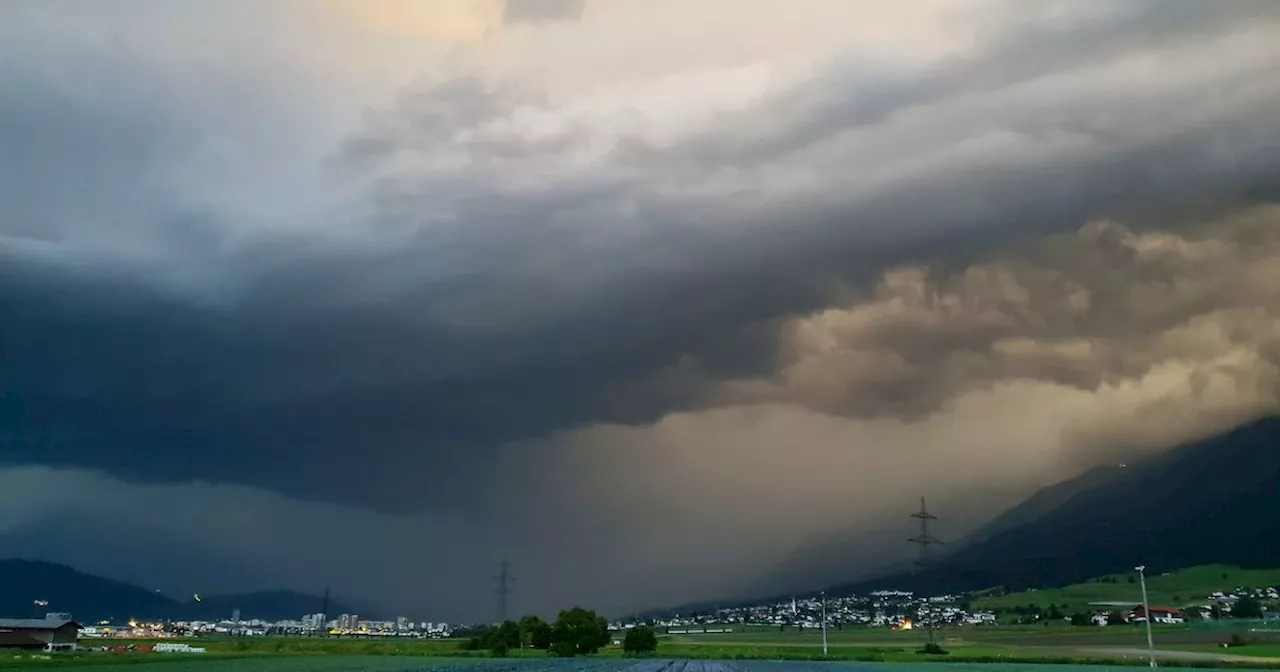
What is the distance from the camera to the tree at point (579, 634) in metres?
190

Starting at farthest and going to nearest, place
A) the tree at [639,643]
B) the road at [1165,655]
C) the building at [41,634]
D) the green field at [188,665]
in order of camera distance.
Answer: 1. the tree at [639,643]
2. the building at [41,634]
3. the road at [1165,655]
4. the green field at [188,665]

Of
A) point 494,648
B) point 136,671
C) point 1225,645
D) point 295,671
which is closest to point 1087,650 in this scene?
point 1225,645

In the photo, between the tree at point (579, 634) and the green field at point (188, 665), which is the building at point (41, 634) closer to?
the green field at point (188, 665)

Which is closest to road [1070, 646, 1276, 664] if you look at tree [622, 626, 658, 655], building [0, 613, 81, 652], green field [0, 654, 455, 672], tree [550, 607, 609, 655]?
tree [622, 626, 658, 655]

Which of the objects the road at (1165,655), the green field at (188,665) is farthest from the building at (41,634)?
the road at (1165,655)

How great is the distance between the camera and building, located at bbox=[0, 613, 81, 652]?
17125 centimetres

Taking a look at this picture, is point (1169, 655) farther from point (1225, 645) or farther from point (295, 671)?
point (295, 671)

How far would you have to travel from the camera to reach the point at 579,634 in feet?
625

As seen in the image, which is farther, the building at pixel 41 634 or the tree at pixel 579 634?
the tree at pixel 579 634

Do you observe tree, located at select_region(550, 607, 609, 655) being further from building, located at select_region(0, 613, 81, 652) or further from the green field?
building, located at select_region(0, 613, 81, 652)

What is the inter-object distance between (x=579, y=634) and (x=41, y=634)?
102 meters

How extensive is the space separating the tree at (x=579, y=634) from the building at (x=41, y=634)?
91.2m

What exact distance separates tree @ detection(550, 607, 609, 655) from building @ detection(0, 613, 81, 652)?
9120 cm

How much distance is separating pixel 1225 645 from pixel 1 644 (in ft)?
802
